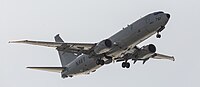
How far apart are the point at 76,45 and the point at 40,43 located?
452 cm

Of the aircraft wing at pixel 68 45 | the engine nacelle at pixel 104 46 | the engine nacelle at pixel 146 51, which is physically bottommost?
the engine nacelle at pixel 104 46

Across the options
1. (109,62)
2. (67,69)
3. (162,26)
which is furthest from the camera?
(67,69)

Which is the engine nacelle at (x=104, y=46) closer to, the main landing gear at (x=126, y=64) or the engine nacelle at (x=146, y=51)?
the engine nacelle at (x=146, y=51)

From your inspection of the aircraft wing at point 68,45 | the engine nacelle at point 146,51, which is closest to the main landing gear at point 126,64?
the engine nacelle at point 146,51

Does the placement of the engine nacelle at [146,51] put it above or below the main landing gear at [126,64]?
above

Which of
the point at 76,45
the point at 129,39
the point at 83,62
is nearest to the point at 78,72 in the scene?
the point at 83,62

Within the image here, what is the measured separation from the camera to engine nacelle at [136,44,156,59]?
75875mm

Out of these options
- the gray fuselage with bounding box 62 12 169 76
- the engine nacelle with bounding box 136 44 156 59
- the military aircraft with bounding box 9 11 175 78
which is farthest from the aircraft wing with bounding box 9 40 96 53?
the engine nacelle with bounding box 136 44 156 59

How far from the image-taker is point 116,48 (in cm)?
7094

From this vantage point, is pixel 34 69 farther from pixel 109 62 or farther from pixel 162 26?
pixel 162 26

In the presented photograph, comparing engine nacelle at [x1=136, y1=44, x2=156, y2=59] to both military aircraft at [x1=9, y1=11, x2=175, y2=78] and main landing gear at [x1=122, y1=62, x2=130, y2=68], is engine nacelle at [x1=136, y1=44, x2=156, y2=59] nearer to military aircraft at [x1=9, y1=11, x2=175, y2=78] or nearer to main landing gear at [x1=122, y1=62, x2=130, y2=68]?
military aircraft at [x1=9, y1=11, x2=175, y2=78]

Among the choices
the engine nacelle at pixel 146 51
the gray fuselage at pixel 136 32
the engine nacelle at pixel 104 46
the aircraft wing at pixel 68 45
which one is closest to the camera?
the gray fuselage at pixel 136 32

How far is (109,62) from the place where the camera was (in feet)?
247

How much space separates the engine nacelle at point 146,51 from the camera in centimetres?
7588
